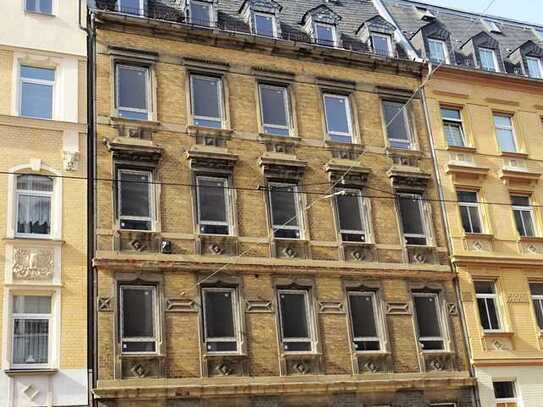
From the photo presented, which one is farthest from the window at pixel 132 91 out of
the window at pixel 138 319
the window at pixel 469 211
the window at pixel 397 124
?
the window at pixel 469 211

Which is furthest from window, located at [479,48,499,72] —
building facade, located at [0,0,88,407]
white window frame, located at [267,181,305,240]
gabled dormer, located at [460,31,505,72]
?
building facade, located at [0,0,88,407]

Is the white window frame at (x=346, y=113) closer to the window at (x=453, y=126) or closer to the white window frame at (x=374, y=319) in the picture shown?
the window at (x=453, y=126)

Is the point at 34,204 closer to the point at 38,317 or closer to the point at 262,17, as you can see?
the point at 38,317

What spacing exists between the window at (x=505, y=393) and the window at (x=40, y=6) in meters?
17.2

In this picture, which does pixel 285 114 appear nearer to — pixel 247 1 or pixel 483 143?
pixel 247 1

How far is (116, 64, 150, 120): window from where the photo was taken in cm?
2055

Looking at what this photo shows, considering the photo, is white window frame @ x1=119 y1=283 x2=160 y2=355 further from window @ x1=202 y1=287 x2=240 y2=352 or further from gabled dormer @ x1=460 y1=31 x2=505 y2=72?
gabled dormer @ x1=460 y1=31 x2=505 y2=72

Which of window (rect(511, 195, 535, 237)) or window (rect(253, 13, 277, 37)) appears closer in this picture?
window (rect(253, 13, 277, 37))

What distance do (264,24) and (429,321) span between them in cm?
1104

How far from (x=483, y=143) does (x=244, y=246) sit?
10.1m

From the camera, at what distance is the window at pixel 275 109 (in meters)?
22.2

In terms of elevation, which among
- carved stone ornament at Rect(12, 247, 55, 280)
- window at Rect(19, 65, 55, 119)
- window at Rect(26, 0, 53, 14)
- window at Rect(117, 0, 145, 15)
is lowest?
carved stone ornament at Rect(12, 247, 55, 280)

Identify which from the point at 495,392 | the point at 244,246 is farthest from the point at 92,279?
the point at 495,392

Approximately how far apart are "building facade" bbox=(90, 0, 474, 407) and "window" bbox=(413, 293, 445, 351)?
42 mm
